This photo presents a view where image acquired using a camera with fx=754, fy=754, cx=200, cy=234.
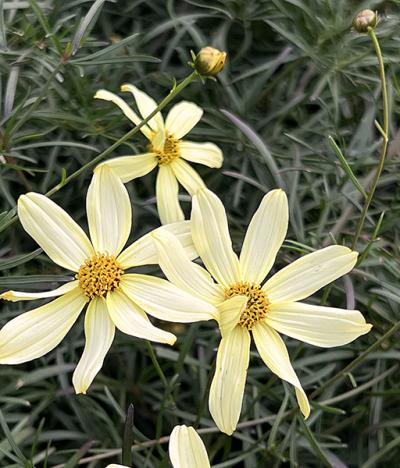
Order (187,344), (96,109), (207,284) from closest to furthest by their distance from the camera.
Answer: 1. (207,284)
2. (187,344)
3. (96,109)

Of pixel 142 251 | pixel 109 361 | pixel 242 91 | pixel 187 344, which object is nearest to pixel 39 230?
pixel 142 251

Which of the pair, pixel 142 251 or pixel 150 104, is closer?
pixel 142 251

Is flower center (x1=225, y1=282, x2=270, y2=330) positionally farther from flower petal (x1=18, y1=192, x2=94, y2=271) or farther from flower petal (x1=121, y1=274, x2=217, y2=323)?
flower petal (x1=18, y1=192, x2=94, y2=271)

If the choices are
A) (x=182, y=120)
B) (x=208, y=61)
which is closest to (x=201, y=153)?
(x=182, y=120)

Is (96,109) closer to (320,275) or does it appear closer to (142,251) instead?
(142,251)

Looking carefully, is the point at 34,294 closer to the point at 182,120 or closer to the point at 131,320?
the point at 131,320

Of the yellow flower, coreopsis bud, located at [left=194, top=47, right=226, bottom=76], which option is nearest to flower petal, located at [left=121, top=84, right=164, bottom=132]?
the yellow flower
